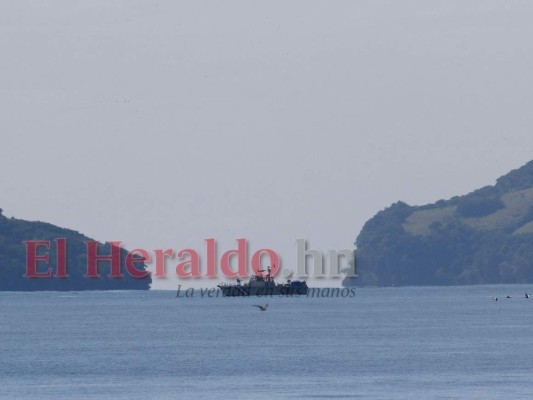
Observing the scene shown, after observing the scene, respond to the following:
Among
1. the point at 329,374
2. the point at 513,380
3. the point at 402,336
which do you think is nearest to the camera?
the point at 513,380

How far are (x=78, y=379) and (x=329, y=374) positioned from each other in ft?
54.4

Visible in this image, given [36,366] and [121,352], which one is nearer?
[36,366]

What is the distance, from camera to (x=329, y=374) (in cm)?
10594

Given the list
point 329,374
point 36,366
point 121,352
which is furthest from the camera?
point 121,352

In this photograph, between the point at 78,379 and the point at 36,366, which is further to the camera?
the point at 36,366

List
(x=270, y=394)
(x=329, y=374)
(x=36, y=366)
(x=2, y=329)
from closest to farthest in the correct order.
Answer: (x=270, y=394), (x=329, y=374), (x=36, y=366), (x=2, y=329)

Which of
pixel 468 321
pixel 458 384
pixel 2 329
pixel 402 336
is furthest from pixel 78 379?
pixel 468 321

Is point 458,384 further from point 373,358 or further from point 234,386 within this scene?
point 373,358

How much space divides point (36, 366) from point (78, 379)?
12.5 m

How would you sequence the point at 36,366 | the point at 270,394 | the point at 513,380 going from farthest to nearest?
the point at 36,366 → the point at 513,380 → the point at 270,394

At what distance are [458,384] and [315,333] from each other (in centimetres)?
6272

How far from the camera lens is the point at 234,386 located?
323ft

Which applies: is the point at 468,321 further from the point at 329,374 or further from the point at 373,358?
the point at 329,374

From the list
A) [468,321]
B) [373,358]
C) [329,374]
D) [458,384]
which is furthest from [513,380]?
[468,321]
